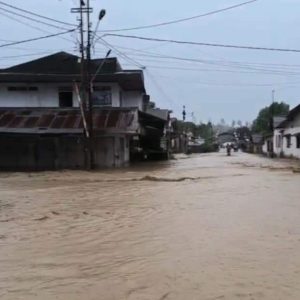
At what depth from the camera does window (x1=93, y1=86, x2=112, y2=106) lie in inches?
1415

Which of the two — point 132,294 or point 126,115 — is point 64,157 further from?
point 132,294

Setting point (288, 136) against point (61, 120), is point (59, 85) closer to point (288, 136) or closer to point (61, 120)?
point (61, 120)

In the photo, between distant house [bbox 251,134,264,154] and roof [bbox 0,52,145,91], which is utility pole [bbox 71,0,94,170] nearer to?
roof [bbox 0,52,145,91]

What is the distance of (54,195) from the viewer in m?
18.7

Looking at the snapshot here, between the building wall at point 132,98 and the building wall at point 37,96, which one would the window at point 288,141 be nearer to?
the building wall at point 132,98

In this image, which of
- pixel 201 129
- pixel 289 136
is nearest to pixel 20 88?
pixel 289 136

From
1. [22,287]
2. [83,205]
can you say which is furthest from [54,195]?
[22,287]

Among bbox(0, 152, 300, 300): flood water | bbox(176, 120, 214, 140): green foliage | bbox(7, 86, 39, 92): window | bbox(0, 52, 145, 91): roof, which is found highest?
bbox(0, 52, 145, 91): roof

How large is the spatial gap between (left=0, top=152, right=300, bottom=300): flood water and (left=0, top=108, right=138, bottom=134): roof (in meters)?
11.6

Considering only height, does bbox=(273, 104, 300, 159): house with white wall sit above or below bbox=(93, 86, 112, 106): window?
Result: below

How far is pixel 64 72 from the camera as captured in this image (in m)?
38.0

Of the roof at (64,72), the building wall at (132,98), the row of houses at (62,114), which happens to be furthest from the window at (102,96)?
the building wall at (132,98)

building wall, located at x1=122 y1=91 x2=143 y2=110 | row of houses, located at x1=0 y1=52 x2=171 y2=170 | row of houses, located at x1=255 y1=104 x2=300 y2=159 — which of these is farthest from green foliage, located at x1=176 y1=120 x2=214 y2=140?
row of houses, located at x1=0 y1=52 x2=171 y2=170

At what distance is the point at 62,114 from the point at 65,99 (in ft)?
9.76
